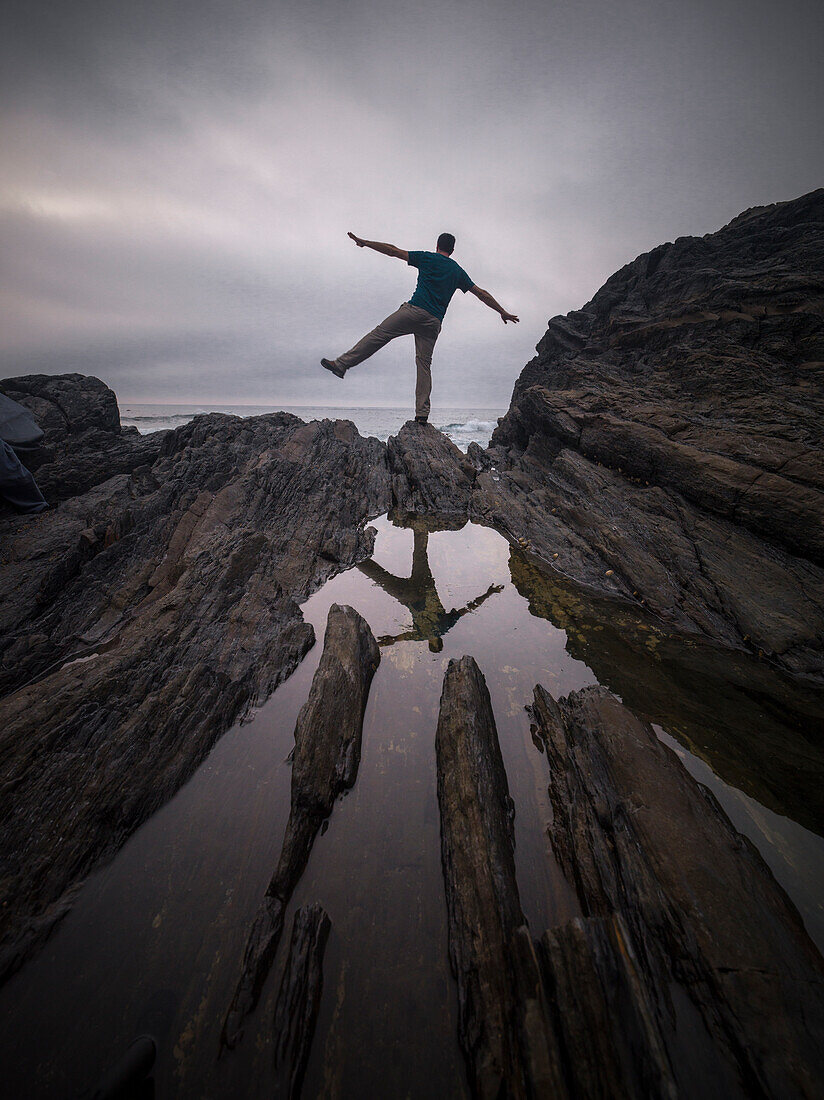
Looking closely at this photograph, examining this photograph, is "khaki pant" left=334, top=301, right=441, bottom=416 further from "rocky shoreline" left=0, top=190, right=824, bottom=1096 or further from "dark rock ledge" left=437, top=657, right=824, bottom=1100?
"dark rock ledge" left=437, top=657, right=824, bottom=1100

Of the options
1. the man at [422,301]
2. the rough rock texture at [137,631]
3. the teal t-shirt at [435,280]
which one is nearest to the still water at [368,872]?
the rough rock texture at [137,631]

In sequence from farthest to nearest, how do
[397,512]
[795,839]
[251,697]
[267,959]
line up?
[397,512], [251,697], [795,839], [267,959]

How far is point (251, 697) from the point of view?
166 inches

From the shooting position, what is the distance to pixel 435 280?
34.8 ft

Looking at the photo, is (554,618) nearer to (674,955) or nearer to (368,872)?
(674,955)

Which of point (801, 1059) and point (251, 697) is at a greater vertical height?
point (801, 1059)

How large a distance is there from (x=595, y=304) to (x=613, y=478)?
11145 millimetres

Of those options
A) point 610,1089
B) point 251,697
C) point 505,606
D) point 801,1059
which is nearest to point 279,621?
point 251,697

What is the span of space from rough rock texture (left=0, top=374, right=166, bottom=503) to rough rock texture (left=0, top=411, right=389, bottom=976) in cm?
61

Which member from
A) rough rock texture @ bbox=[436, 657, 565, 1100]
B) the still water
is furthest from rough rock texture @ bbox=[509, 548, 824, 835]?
rough rock texture @ bbox=[436, 657, 565, 1100]

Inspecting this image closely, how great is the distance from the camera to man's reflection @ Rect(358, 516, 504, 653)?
524 cm

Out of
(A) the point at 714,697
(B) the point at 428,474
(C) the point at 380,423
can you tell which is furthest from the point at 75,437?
(C) the point at 380,423

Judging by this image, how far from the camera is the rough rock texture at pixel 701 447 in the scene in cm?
629

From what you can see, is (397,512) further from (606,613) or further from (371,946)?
(371,946)
